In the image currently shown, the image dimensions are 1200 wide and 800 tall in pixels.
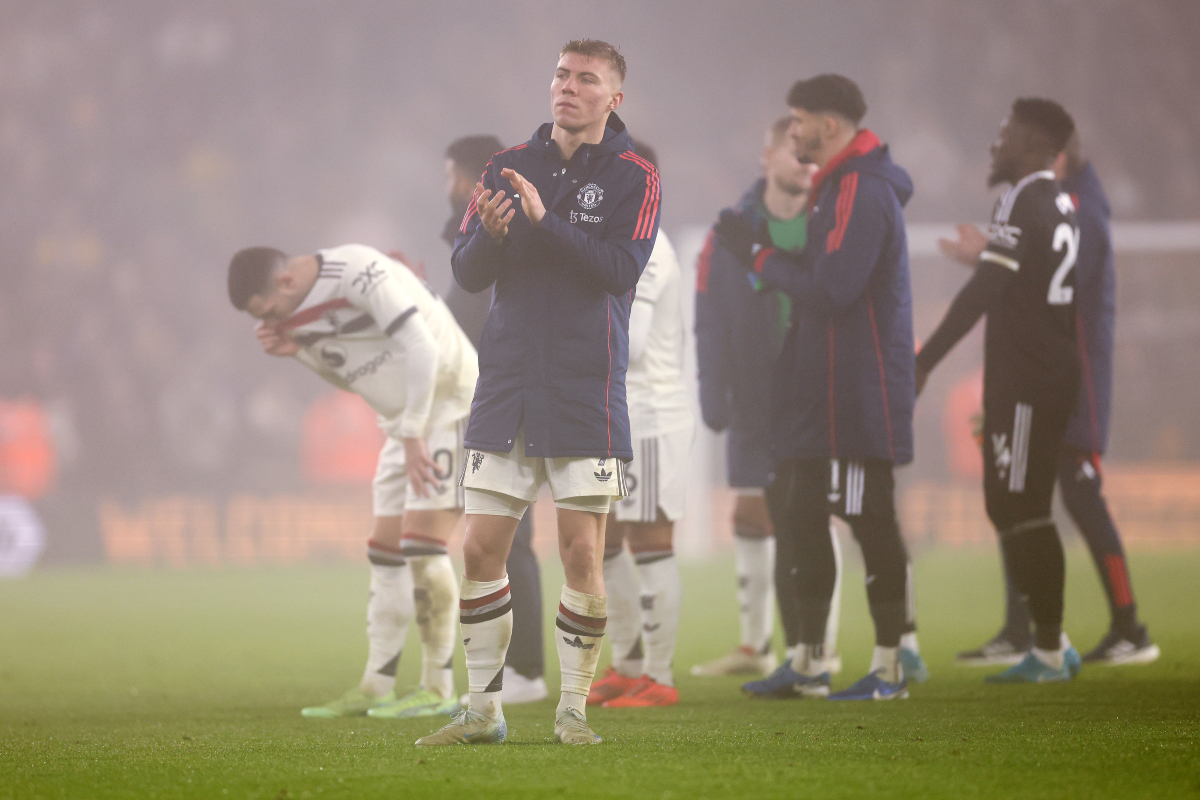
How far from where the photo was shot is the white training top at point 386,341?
3795 mm

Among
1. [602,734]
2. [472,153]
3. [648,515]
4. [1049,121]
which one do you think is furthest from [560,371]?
[1049,121]

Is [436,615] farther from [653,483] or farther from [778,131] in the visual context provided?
[778,131]

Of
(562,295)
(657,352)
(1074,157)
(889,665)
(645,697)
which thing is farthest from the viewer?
(1074,157)

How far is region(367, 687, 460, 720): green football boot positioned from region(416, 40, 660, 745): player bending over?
0.94m

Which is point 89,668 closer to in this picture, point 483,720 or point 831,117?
point 483,720

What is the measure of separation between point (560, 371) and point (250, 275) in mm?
1521

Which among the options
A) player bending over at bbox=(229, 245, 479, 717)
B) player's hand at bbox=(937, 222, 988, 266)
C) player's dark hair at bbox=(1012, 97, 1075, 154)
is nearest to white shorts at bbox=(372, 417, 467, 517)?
player bending over at bbox=(229, 245, 479, 717)

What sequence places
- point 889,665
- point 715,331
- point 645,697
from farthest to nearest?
1. point 715,331
2. point 645,697
3. point 889,665

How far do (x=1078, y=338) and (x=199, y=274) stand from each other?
14966 millimetres

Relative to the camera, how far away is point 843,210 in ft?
12.1

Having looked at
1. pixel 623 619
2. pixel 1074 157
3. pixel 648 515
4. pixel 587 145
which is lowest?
pixel 623 619

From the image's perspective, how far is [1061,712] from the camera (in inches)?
126

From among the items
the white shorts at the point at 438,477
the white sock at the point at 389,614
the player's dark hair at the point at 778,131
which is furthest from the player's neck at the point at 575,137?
the player's dark hair at the point at 778,131

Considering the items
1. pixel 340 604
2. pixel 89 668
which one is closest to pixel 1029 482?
pixel 89 668
